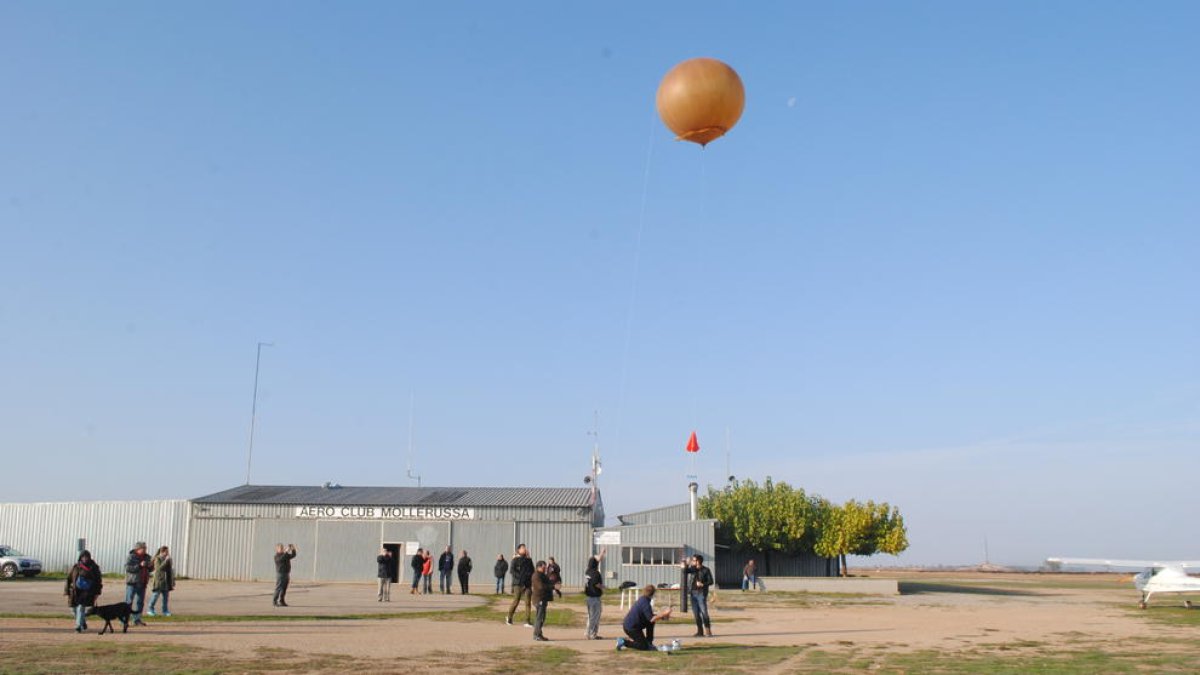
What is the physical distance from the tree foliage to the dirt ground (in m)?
15.3

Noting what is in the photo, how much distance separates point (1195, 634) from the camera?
21.9 metres

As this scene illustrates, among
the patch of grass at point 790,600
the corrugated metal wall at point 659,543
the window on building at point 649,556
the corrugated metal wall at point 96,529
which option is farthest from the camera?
the corrugated metal wall at point 96,529

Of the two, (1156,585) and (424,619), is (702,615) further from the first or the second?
(1156,585)

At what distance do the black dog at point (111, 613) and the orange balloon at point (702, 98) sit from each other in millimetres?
13336

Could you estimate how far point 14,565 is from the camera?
3959cm

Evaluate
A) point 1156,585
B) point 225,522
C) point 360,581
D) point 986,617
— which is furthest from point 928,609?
point 225,522

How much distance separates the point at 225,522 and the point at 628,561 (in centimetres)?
1806

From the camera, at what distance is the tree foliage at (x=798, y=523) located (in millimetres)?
50344

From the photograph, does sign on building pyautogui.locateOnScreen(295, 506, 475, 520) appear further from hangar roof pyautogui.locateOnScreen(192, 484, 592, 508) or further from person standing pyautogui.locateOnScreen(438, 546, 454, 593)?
person standing pyautogui.locateOnScreen(438, 546, 454, 593)

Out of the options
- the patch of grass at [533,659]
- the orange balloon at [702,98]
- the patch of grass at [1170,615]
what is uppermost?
the orange balloon at [702,98]

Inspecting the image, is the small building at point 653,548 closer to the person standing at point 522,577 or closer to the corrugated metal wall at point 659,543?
the corrugated metal wall at point 659,543

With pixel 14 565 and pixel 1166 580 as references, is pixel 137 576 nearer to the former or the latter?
pixel 14 565

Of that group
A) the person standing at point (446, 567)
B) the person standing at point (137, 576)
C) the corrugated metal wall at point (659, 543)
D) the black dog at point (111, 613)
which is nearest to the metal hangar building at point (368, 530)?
the corrugated metal wall at point (659, 543)

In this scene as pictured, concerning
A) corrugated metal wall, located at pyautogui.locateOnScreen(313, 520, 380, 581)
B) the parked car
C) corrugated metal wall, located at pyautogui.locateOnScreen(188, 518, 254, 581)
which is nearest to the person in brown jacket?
corrugated metal wall, located at pyautogui.locateOnScreen(313, 520, 380, 581)
